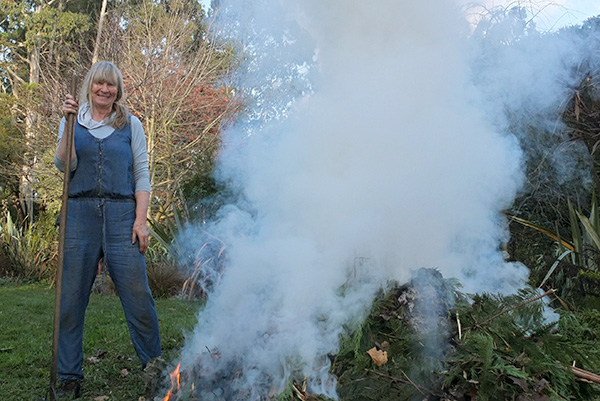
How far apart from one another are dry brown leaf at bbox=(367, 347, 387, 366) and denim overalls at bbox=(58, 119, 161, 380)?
53.0 inches

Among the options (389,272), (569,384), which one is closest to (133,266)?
(389,272)

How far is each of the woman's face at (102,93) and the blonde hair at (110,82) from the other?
0.02 m

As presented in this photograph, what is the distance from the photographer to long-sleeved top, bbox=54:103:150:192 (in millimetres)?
2936

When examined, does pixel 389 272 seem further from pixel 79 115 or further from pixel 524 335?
pixel 79 115

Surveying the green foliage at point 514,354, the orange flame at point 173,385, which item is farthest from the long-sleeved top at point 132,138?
the green foliage at point 514,354

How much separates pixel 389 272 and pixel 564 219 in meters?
4.55

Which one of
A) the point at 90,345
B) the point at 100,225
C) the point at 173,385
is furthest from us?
the point at 90,345

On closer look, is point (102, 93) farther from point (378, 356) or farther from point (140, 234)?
point (378, 356)

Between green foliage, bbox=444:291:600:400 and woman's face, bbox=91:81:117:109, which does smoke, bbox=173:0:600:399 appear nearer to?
green foliage, bbox=444:291:600:400

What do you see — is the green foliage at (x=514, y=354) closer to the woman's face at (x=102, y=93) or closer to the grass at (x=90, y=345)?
the grass at (x=90, y=345)

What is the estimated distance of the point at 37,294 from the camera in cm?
732

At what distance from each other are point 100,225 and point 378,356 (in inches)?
68.0

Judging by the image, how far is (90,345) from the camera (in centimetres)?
428

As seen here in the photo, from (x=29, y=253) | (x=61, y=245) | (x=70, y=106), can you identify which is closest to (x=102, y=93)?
(x=70, y=106)
